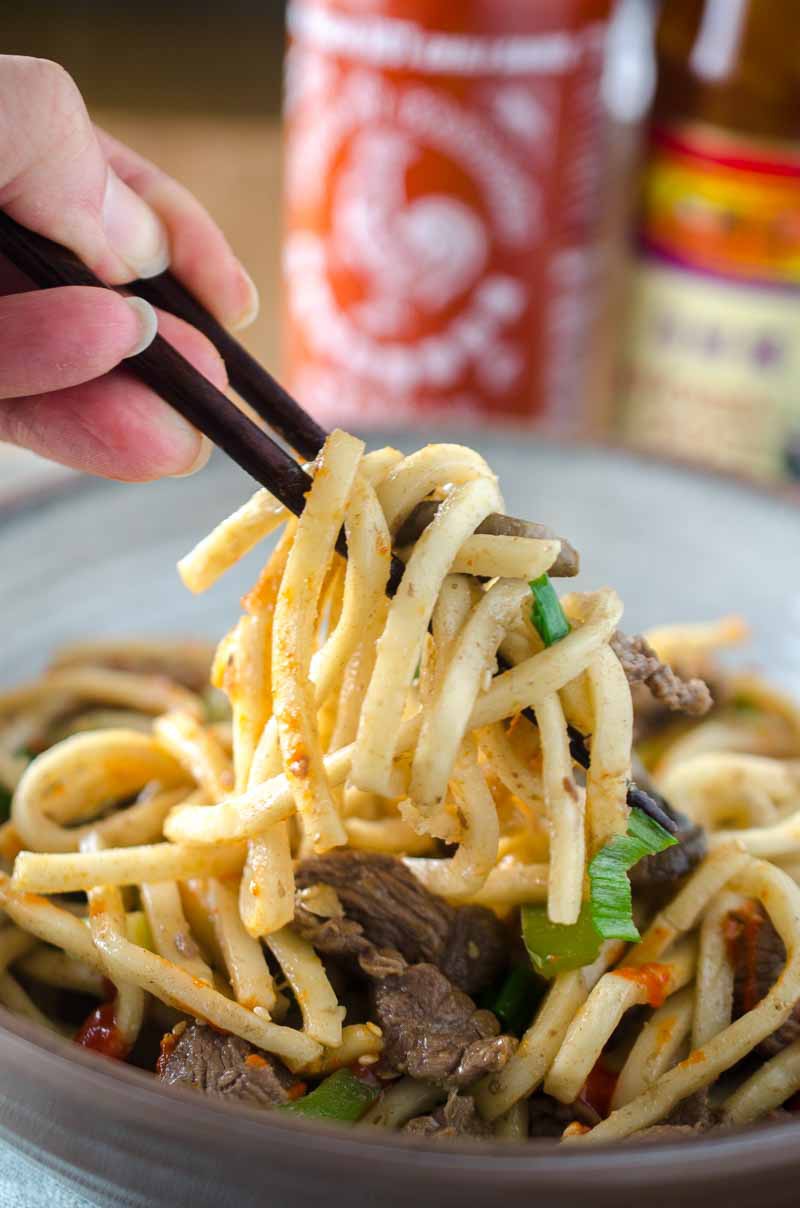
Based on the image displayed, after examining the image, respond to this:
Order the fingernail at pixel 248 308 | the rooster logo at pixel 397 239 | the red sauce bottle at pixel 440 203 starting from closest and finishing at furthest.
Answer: the fingernail at pixel 248 308, the red sauce bottle at pixel 440 203, the rooster logo at pixel 397 239

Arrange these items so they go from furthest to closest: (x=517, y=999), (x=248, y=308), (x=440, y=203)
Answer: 1. (x=440, y=203)
2. (x=248, y=308)
3. (x=517, y=999)

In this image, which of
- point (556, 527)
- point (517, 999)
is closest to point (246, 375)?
point (517, 999)

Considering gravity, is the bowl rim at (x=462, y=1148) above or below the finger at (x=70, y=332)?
below

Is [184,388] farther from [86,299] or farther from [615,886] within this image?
[615,886]

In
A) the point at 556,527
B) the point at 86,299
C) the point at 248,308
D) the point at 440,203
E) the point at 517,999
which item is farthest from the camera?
the point at 440,203

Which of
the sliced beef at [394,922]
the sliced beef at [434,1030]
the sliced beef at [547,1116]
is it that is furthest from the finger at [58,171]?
the sliced beef at [547,1116]

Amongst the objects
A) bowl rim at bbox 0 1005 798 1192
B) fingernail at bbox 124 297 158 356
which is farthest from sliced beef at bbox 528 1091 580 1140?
fingernail at bbox 124 297 158 356

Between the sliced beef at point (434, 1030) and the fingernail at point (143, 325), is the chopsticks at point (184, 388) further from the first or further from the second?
the sliced beef at point (434, 1030)
